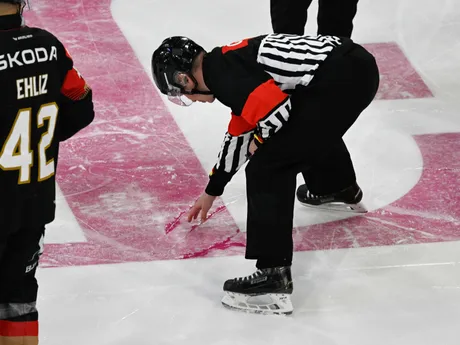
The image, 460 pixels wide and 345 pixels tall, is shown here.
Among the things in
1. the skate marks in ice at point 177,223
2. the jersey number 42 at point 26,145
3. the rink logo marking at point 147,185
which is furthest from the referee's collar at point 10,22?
the skate marks in ice at point 177,223

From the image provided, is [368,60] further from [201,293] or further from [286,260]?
[201,293]

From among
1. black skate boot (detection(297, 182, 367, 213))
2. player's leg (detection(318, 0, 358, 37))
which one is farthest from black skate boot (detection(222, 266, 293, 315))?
player's leg (detection(318, 0, 358, 37))

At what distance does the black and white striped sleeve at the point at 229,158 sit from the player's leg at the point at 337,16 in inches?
49.8

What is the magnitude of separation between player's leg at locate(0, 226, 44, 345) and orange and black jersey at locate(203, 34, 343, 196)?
68 cm

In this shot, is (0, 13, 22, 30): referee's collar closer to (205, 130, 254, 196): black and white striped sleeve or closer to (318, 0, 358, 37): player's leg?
(205, 130, 254, 196): black and white striped sleeve

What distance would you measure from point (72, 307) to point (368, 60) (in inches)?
48.0

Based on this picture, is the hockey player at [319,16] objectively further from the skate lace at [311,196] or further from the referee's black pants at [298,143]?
the referee's black pants at [298,143]

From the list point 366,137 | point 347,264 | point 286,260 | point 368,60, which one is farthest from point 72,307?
point 366,137

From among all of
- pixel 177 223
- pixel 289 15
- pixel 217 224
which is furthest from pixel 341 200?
pixel 289 15

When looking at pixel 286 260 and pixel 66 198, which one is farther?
pixel 66 198

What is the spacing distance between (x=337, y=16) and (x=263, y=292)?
1.52 m

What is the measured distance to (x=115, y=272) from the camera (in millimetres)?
3445

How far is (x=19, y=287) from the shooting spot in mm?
2773

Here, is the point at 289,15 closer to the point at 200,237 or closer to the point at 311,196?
the point at 311,196
